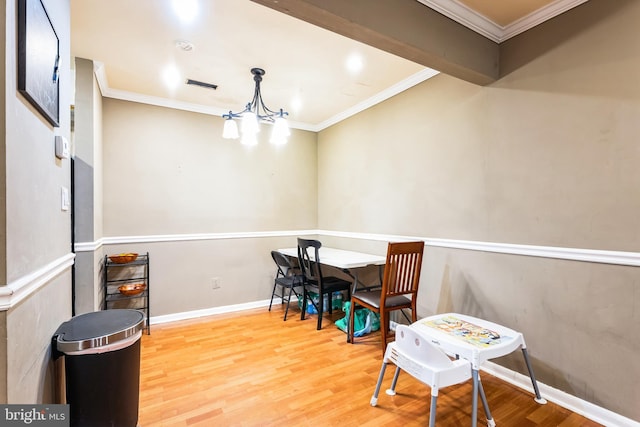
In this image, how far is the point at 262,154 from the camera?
13.3ft

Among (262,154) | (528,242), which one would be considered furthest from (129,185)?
(528,242)

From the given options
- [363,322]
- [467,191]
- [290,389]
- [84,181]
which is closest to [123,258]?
[84,181]

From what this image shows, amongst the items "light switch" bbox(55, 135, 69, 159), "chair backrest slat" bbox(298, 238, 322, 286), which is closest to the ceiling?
"light switch" bbox(55, 135, 69, 159)

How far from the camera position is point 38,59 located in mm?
1104

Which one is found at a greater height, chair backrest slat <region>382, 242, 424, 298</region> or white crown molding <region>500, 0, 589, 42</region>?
white crown molding <region>500, 0, 589, 42</region>

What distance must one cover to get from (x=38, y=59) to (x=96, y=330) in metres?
1.12

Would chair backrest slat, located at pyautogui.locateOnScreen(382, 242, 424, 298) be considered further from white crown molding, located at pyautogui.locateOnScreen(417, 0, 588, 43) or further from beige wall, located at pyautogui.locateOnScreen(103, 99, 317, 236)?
beige wall, located at pyautogui.locateOnScreen(103, 99, 317, 236)

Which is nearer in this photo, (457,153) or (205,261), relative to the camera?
(457,153)

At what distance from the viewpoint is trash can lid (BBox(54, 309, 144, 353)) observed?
1294 millimetres

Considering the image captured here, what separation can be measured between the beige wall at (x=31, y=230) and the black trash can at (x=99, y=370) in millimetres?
79

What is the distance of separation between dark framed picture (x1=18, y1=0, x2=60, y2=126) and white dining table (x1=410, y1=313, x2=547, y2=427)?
6.77 ft

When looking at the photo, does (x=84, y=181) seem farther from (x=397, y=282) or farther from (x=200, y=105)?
(x=397, y=282)

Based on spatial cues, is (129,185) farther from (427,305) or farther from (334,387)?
(427,305)

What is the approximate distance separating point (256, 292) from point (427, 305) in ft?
7.10
